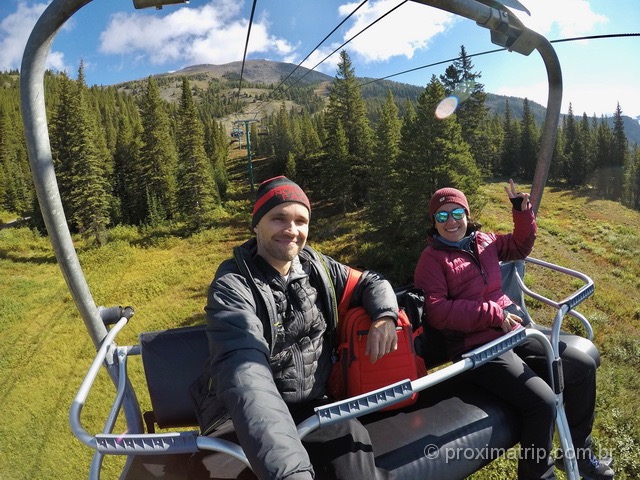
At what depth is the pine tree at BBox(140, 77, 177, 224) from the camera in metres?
35.8

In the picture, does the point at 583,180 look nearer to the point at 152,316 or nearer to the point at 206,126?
the point at 206,126

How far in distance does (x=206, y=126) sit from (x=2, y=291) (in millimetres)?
61350

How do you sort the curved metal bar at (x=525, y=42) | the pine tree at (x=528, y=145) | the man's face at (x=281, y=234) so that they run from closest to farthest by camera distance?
1. the man's face at (x=281, y=234)
2. the curved metal bar at (x=525, y=42)
3. the pine tree at (x=528, y=145)

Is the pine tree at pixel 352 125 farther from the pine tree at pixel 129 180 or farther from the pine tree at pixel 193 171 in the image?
the pine tree at pixel 129 180

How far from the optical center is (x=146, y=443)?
1.59 meters

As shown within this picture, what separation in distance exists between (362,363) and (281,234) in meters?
1.00

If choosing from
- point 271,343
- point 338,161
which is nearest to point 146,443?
point 271,343

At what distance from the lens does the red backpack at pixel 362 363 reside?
7.88 feet

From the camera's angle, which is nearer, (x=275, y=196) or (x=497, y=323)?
(x=275, y=196)

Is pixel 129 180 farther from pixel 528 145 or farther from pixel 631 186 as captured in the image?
pixel 631 186

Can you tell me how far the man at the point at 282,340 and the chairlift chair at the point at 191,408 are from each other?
0.18 metres

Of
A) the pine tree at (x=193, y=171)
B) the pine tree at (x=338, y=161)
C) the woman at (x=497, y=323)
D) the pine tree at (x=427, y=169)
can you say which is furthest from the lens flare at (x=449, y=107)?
the pine tree at (x=193, y=171)

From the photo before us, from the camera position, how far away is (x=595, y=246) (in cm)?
2698

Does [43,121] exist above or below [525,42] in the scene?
below
